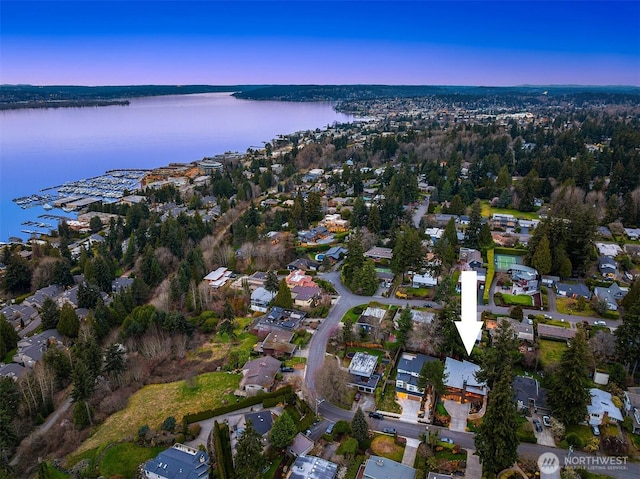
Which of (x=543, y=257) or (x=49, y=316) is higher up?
(x=543, y=257)

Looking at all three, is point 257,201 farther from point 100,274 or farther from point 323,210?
point 100,274

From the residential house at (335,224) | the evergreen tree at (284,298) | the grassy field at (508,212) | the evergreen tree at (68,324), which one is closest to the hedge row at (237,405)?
the evergreen tree at (284,298)

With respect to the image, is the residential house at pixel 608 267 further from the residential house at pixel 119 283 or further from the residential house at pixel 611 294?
the residential house at pixel 119 283

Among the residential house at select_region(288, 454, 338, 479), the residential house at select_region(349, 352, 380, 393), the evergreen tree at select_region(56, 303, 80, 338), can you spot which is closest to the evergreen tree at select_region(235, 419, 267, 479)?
the residential house at select_region(288, 454, 338, 479)

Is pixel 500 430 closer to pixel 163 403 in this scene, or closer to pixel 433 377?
pixel 433 377

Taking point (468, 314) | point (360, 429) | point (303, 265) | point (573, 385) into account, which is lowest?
point (360, 429)

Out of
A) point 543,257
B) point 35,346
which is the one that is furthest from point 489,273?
point 35,346

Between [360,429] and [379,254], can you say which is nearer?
[360,429]
